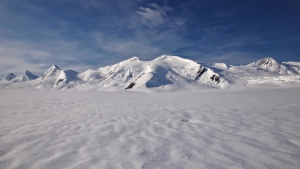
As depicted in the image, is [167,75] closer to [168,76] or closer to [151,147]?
[168,76]

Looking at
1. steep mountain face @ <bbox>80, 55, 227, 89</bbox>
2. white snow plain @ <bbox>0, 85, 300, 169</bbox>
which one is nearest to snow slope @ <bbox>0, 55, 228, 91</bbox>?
steep mountain face @ <bbox>80, 55, 227, 89</bbox>

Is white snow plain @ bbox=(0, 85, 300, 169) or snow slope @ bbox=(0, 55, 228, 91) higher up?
snow slope @ bbox=(0, 55, 228, 91)

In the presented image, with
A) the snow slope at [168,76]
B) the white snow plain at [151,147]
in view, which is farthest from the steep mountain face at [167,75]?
the white snow plain at [151,147]

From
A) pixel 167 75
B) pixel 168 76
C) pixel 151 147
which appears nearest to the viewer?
pixel 151 147

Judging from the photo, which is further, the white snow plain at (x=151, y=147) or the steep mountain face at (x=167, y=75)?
the steep mountain face at (x=167, y=75)

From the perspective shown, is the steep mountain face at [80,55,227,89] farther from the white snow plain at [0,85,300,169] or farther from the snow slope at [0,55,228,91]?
the white snow plain at [0,85,300,169]

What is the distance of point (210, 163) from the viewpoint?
12.5ft

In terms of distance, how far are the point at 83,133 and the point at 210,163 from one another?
4.19 m

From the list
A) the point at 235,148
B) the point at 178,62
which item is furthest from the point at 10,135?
the point at 178,62

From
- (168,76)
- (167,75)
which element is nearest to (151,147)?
(168,76)

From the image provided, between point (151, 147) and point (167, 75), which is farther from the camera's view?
point (167, 75)

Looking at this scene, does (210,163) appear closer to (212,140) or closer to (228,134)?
(212,140)

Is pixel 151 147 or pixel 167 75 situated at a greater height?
pixel 167 75

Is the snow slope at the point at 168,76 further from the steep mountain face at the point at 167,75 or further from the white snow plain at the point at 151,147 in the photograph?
the white snow plain at the point at 151,147
